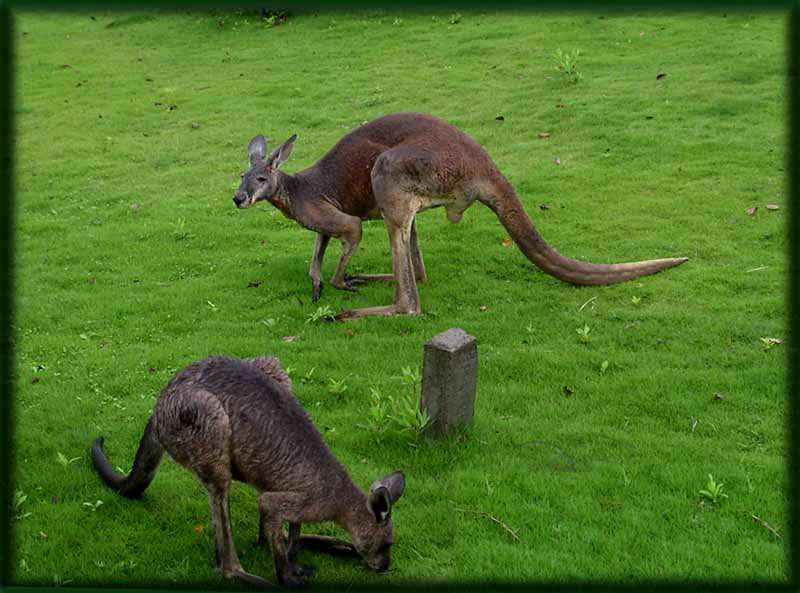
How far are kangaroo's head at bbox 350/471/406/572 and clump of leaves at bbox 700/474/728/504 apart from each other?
66.5 inches

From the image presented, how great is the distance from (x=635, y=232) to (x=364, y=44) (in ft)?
26.6

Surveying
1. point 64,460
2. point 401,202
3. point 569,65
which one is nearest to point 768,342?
point 401,202

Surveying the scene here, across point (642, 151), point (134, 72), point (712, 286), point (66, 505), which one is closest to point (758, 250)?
point (712, 286)

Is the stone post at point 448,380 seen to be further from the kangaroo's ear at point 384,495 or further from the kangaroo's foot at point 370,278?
the kangaroo's foot at point 370,278

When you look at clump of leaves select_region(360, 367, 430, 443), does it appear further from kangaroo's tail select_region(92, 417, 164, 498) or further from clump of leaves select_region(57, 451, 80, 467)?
clump of leaves select_region(57, 451, 80, 467)

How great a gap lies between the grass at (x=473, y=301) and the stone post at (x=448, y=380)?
167 millimetres

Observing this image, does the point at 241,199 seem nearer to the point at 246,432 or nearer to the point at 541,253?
the point at 541,253

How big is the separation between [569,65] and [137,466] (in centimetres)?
963

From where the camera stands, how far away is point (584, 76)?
12.4m

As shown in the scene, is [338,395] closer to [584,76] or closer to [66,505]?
[66,505]

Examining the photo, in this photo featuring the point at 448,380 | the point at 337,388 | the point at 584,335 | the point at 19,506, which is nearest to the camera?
the point at 19,506

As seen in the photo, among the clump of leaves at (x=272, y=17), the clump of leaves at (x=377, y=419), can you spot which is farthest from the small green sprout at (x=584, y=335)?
the clump of leaves at (x=272, y=17)

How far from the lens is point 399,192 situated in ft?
23.0

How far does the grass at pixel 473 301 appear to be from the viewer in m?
4.43
